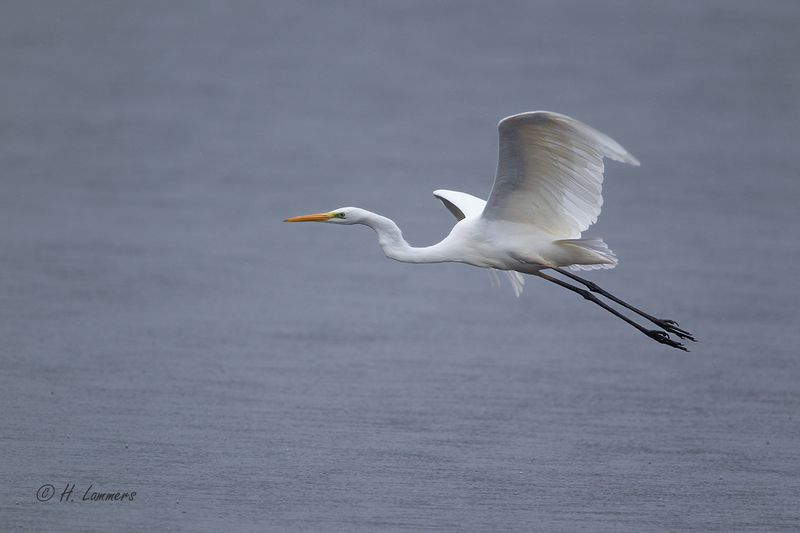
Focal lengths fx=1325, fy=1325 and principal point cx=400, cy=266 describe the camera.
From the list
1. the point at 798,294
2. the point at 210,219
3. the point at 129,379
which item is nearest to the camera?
the point at 129,379

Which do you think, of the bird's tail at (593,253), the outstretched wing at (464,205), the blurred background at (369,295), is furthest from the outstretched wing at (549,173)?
the blurred background at (369,295)

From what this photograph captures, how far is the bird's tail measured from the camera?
23.2 feet

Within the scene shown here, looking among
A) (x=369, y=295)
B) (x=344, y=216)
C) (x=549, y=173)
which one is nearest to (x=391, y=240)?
Result: (x=344, y=216)

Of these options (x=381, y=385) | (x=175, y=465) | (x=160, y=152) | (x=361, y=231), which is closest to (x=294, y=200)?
(x=361, y=231)

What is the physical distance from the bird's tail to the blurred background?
87cm

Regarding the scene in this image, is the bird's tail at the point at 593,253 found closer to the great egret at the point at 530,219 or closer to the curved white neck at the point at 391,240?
the great egret at the point at 530,219

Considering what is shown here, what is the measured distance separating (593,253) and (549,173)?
0.59 meters

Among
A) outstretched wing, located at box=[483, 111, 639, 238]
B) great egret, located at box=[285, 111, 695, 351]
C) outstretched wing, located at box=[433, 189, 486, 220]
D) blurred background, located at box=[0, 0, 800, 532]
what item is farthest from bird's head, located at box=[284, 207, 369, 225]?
blurred background, located at box=[0, 0, 800, 532]

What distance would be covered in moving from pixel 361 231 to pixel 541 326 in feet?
13.0

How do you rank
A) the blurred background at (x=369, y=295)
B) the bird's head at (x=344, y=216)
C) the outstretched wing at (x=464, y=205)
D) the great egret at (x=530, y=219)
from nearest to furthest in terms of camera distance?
the blurred background at (x=369, y=295), the great egret at (x=530, y=219), the bird's head at (x=344, y=216), the outstretched wing at (x=464, y=205)

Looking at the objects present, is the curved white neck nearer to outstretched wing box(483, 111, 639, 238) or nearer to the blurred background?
outstretched wing box(483, 111, 639, 238)

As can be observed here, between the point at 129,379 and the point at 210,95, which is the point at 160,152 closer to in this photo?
the point at 210,95

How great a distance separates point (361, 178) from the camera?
14.2 meters

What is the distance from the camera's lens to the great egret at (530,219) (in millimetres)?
6691
